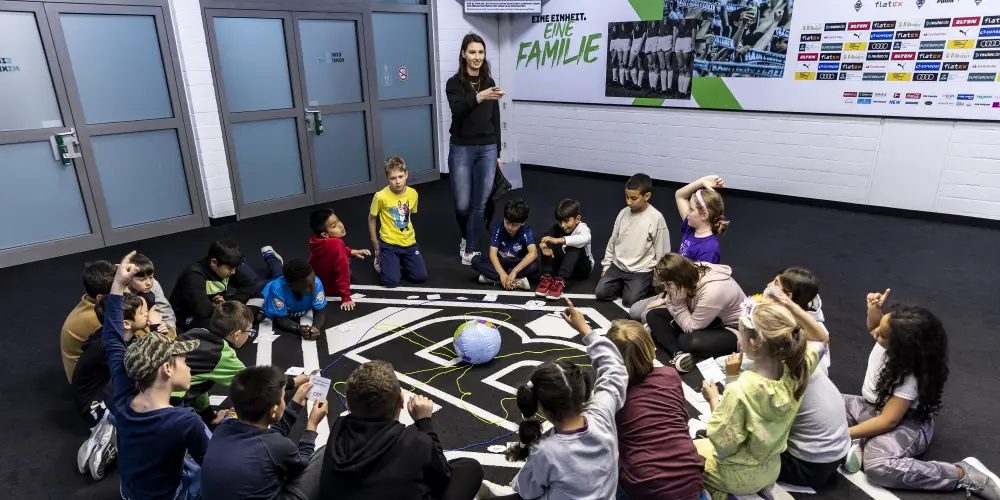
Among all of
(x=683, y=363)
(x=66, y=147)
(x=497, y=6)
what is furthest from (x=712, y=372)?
(x=497, y=6)

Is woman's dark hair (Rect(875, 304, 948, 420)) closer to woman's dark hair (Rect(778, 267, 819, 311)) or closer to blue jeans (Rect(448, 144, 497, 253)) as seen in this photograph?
woman's dark hair (Rect(778, 267, 819, 311))

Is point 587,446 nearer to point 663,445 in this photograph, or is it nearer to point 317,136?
point 663,445

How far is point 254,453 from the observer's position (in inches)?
81.0

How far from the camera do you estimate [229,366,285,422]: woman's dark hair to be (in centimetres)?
206

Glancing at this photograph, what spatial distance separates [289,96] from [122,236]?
2393mm

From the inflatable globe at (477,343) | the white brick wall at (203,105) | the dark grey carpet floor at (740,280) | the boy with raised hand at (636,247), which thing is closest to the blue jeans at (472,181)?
the dark grey carpet floor at (740,280)

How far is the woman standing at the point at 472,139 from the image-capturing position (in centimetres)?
512

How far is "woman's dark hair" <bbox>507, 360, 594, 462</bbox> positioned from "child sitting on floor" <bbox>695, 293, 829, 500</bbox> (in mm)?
583

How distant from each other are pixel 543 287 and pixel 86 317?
3.00 meters

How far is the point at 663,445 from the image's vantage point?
7.32ft

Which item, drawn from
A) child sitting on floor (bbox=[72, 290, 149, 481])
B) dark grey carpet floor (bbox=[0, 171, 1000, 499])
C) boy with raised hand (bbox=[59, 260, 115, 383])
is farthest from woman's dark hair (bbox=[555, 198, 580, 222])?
boy with raised hand (bbox=[59, 260, 115, 383])

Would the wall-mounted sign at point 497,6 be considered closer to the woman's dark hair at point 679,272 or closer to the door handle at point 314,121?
the door handle at point 314,121

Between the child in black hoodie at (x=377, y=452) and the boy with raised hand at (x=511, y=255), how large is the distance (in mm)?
2675

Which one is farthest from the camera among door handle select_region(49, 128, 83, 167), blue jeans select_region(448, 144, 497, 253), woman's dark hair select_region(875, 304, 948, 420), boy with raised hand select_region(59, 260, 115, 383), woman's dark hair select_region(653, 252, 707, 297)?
door handle select_region(49, 128, 83, 167)
